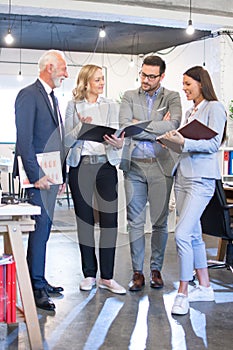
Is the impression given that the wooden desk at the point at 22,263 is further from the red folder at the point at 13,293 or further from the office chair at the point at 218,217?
the office chair at the point at 218,217

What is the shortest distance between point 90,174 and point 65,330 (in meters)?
1.02

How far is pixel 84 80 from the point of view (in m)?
3.41

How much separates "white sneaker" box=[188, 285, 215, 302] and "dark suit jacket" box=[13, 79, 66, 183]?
1222mm

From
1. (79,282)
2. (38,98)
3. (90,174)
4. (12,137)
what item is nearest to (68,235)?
(79,282)

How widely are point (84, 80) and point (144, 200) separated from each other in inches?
35.1

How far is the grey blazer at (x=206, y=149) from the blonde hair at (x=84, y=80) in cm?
73

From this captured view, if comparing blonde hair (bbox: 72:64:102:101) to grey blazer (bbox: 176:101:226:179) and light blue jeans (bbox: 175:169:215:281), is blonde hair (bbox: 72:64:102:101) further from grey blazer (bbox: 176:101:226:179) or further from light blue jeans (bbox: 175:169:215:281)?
light blue jeans (bbox: 175:169:215:281)

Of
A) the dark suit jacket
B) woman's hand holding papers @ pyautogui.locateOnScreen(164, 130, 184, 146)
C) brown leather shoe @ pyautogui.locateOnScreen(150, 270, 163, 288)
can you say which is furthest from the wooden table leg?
brown leather shoe @ pyautogui.locateOnScreen(150, 270, 163, 288)

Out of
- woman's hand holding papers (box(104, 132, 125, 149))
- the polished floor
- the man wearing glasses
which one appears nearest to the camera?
the polished floor

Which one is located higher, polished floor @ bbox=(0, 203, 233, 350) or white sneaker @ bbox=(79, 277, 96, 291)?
white sneaker @ bbox=(79, 277, 96, 291)

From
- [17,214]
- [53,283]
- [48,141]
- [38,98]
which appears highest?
[38,98]

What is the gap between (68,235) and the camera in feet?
18.6

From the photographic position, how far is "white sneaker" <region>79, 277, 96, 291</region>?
3.59 metres

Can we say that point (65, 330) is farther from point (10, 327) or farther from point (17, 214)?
point (17, 214)
